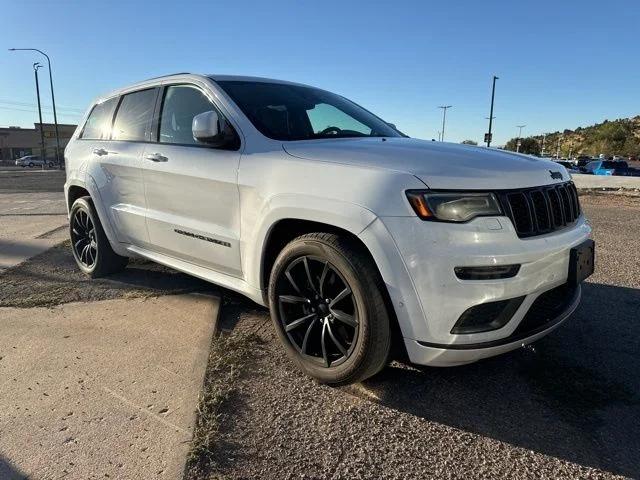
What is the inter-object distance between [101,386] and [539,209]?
8.18ft

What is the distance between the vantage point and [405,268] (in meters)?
2.19

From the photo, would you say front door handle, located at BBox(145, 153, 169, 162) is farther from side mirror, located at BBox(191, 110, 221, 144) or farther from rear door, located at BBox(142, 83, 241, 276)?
side mirror, located at BBox(191, 110, 221, 144)

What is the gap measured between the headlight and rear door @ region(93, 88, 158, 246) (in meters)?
2.45

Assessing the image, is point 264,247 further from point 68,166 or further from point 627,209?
point 627,209

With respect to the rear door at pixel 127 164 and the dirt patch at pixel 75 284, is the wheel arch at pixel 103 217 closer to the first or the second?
the rear door at pixel 127 164

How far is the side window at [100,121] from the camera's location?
4.55 meters

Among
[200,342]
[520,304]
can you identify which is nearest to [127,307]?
[200,342]

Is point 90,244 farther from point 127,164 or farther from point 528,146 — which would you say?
point 528,146

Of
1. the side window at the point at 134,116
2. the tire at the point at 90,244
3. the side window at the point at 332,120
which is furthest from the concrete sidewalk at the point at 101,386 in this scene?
the side window at the point at 332,120

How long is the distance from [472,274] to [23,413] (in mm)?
2263

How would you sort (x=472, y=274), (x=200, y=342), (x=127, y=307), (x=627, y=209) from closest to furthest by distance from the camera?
(x=472, y=274), (x=200, y=342), (x=127, y=307), (x=627, y=209)

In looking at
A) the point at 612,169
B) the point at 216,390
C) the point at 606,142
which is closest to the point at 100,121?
the point at 216,390

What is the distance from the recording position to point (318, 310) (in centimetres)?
266

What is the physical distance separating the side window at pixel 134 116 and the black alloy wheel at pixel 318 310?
2.04 meters
